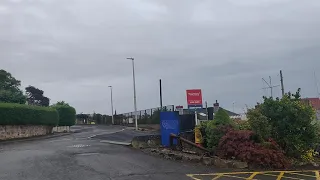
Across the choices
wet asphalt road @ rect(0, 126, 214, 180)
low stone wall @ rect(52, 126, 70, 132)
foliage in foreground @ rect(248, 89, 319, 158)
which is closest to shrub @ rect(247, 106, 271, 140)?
foliage in foreground @ rect(248, 89, 319, 158)

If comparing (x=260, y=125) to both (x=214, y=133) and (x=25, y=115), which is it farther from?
(x=25, y=115)

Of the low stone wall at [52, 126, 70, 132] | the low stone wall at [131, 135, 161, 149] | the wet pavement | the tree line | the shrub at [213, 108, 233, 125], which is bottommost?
the wet pavement

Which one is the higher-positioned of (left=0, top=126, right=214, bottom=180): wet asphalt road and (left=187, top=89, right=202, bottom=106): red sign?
(left=187, top=89, right=202, bottom=106): red sign

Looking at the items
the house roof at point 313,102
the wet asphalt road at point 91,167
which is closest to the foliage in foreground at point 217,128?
the wet asphalt road at point 91,167

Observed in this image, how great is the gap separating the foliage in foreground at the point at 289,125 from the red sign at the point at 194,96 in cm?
470

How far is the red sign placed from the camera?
19609 millimetres

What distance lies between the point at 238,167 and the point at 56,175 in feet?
20.2

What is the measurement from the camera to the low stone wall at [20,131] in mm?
26562

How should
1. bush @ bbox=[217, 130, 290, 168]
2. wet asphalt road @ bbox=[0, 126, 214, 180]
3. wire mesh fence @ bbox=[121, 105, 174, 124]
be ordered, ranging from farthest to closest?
wire mesh fence @ bbox=[121, 105, 174, 124] → bush @ bbox=[217, 130, 290, 168] → wet asphalt road @ bbox=[0, 126, 214, 180]

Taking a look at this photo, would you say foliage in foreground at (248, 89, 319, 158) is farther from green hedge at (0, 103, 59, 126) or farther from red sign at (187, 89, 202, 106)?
green hedge at (0, 103, 59, 126)

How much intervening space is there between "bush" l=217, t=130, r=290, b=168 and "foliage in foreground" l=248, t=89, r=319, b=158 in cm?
57

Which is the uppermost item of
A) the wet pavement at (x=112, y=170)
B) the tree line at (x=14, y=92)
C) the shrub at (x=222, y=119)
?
the tree line at (x=14, y=92)

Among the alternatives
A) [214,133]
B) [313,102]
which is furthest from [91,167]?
[313,102]

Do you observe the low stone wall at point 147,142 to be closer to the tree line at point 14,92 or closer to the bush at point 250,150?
the bush at point 250,150
